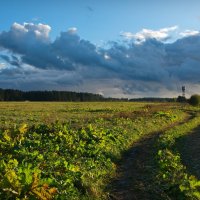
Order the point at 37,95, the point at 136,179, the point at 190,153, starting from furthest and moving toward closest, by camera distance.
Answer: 1. the point at 37,95
2. the point at 190,153
3. the point at 136,179

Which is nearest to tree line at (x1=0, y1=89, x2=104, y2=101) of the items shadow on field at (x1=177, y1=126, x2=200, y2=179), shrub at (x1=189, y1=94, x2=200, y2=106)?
shrub at (x1=189, y1=94, x2=200, y2=106)

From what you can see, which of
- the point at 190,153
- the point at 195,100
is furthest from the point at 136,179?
the point at 195,100

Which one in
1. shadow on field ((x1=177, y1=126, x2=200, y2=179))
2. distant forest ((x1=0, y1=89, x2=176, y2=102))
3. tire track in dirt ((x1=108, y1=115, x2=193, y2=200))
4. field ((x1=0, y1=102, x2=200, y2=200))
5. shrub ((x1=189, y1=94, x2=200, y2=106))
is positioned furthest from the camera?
distant forest ((x1=0, y1=89, x2=176, y2=102))

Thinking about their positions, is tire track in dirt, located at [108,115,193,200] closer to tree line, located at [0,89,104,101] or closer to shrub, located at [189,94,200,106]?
shrub, located at [189,94,200,106]

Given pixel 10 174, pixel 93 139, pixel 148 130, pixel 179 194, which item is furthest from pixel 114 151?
pixel 148 130

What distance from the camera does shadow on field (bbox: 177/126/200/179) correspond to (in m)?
17.8

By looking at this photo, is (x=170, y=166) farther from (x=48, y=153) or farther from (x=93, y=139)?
(x=93, y=139)

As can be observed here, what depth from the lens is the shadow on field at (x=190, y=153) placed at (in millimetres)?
17812

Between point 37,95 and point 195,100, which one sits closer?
point 195,100

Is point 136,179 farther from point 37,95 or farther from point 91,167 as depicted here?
point 37,95

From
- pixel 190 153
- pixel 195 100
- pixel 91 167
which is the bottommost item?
pixel 190 153

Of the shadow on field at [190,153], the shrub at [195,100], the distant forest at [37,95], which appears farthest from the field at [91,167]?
the distant forest at [37,95]

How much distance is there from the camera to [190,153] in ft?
73.4

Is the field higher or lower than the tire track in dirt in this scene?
higher
